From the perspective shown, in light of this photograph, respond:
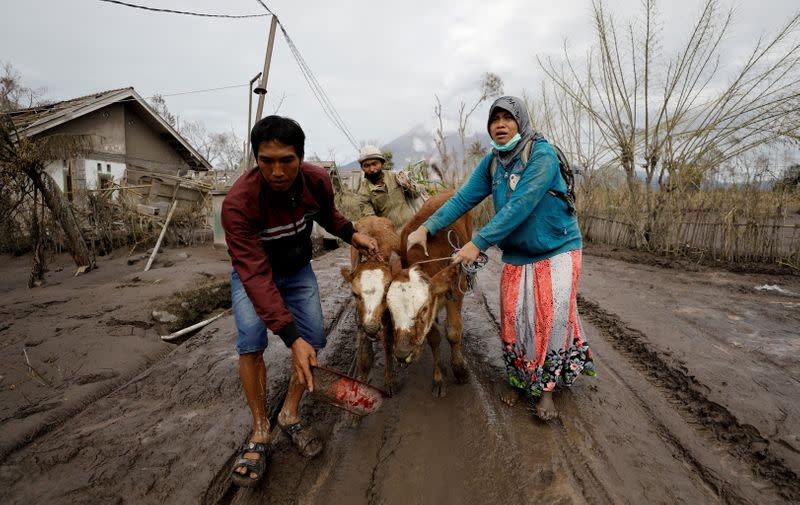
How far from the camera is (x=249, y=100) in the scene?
479 inches

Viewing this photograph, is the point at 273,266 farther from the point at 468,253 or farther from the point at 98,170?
the point at 98,170

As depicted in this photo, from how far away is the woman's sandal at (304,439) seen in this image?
97.3 inches

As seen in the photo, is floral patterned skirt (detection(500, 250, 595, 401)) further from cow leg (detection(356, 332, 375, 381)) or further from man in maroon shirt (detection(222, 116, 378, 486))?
man in maroon shirt (detection(222, 116, 378, 486))

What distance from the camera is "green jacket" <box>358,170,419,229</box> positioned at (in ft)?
17.4

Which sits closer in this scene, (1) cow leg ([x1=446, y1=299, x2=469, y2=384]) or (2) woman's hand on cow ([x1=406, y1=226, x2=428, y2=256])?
(2) woman's hand on cow ([x1=406, y1=226, x2=428, y2=256])

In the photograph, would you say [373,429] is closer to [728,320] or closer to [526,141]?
[526,141]

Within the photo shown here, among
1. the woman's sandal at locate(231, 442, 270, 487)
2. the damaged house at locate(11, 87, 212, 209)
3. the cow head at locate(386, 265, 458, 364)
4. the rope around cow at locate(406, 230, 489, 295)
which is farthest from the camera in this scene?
the damaged house at locate(11, 87, 212, 209)

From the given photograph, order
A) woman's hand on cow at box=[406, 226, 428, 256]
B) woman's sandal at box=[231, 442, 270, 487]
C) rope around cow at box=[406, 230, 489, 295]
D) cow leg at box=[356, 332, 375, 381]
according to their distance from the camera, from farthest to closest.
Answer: cow leg at box=[356, 332, 375, 381], woman's hand on cow at box=[406, 226, 428, 256], rope around cow at box=[406, 230, 489, 295], woman's sandal at box=[231, 442, 270, 487]

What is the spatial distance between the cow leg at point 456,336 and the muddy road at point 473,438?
0.34ft

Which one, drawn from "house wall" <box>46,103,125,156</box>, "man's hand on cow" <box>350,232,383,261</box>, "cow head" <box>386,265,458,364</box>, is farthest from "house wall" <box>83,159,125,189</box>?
"cow head" <box>386,265,458,364</box>

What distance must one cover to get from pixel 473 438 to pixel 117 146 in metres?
18.9

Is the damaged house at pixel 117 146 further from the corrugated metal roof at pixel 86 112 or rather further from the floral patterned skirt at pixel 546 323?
the floral patterned skirt at pixel 546 323

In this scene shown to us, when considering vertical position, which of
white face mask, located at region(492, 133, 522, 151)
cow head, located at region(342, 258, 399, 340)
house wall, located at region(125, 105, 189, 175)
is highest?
house wall, located at region(125, 105, 189, 175)

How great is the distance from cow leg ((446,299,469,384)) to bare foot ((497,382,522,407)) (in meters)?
0.35
